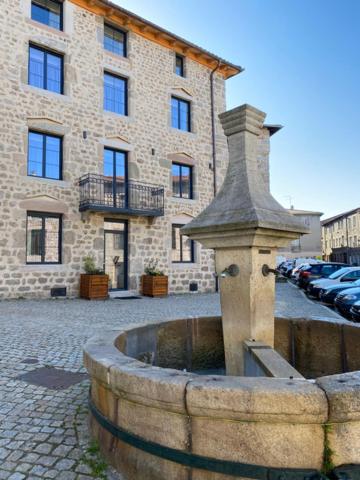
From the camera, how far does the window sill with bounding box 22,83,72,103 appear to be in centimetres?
1242

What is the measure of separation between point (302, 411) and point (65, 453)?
189 centimetres

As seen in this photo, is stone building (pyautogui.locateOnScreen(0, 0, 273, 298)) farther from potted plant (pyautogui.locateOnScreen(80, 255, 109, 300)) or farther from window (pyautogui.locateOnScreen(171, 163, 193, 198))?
potted plant (pyautogui.locateOnScreen(80, 255, 109, 300))

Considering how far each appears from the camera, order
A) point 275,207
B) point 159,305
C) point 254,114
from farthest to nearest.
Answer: point 159,305 → point 254,114 → point 275,207

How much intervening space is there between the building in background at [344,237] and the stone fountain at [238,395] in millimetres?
45060

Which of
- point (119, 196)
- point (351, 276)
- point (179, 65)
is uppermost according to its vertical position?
point (179, 65)

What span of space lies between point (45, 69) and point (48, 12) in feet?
7.44

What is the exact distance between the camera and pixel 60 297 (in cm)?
1273

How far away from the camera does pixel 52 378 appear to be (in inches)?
172

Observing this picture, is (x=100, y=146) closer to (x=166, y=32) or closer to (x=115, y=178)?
(x=115, y=178)

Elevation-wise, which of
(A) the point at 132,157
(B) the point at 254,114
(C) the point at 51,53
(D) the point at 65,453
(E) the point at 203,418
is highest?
(C) the point at 51,53

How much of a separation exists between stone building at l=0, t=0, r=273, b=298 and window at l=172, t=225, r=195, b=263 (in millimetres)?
56

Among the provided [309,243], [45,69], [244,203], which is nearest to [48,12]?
[45,69]

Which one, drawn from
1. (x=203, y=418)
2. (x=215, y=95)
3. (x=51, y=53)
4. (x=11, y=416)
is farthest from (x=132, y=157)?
(x=203, y=418)

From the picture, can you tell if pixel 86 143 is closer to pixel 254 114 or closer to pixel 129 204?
pixel 129 204
